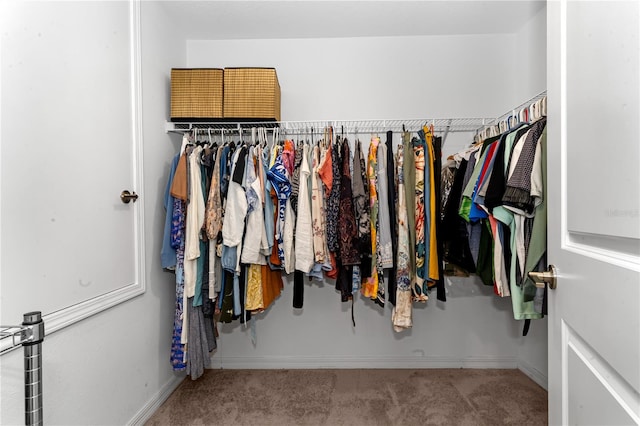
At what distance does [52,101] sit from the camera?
114 cm

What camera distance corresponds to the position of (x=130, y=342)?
1.57 m

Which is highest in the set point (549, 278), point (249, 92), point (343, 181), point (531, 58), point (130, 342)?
point (531, 58)

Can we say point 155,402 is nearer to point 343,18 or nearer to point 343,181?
point 343,181

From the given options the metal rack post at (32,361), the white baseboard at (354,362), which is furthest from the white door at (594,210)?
the white baseboard at (354,362)

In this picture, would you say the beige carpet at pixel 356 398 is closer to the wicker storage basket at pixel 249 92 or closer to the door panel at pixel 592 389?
→ the door panel at pixel 592 389

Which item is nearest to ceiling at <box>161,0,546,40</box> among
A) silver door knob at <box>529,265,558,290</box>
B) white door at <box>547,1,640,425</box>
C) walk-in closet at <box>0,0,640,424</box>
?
walk-in closet at <box>0,0,640,424</box>

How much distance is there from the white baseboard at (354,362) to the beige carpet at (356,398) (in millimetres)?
46

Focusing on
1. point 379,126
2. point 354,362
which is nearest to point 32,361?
point 354,362

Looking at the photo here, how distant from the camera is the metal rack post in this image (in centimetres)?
72

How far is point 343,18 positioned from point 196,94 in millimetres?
1064

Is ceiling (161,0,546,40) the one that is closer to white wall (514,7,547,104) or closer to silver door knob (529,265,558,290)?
white wall (514,7,547,104)

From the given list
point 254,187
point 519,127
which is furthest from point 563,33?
point 254,187

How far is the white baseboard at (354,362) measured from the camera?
2.19 m

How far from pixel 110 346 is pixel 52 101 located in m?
1.08
